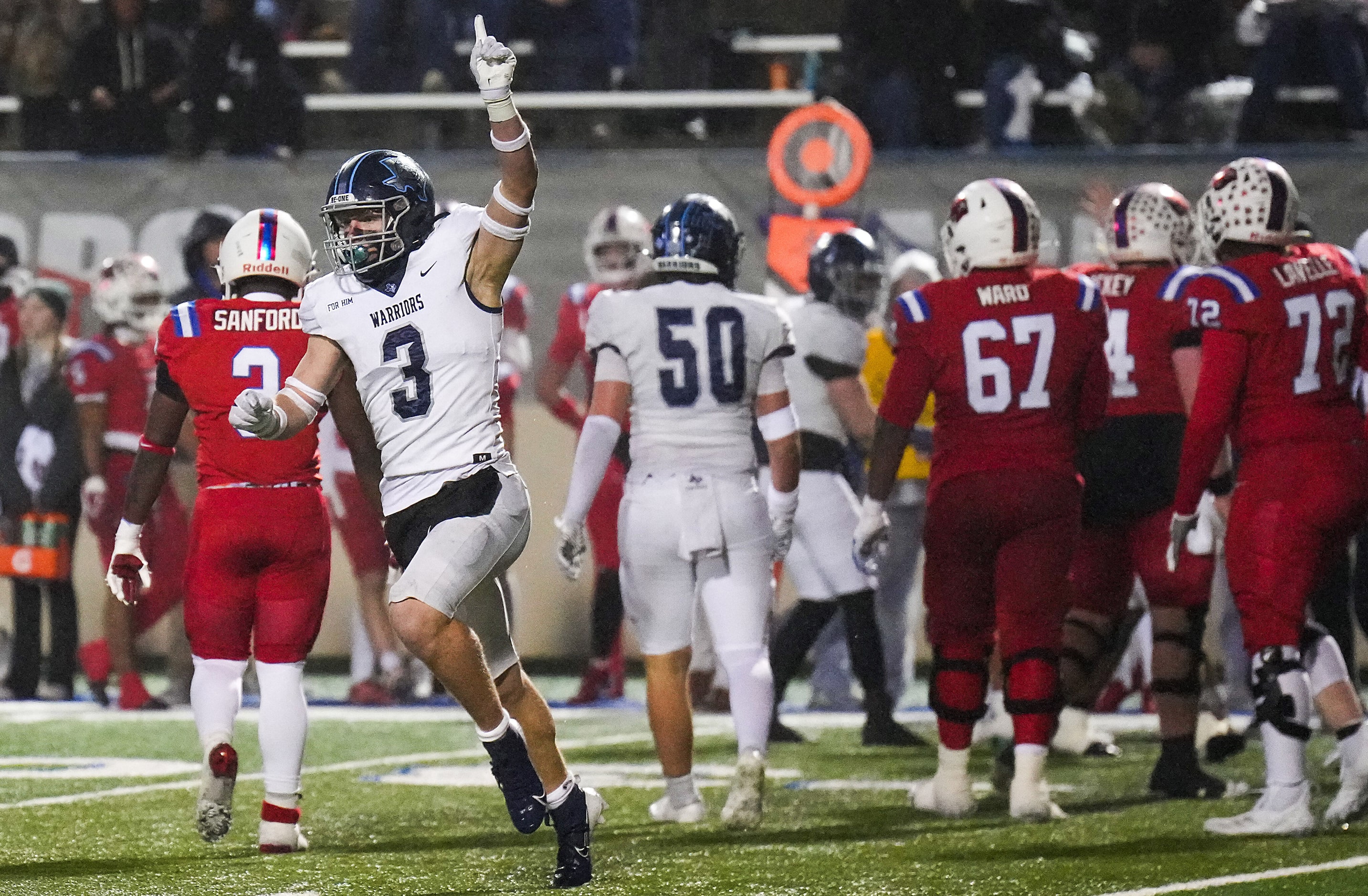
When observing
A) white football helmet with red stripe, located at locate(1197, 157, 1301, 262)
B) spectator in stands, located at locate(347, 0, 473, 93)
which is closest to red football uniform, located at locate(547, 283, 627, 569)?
spectator in stands, located at locate(347, 0, 473, 93)

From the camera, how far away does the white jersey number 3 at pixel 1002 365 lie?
6219mm

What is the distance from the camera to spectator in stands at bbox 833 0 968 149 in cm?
1153

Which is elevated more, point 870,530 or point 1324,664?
point 870,530

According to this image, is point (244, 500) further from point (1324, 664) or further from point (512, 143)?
point (1324, 664)

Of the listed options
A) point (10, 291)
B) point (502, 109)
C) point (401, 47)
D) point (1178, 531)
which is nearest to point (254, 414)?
point (502, 109)

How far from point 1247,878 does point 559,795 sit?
1.67 meters

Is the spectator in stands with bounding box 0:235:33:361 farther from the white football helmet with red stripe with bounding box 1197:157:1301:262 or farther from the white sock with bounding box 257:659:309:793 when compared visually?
the white football helmet with red stripe with bounding box 1197:157:1301:262

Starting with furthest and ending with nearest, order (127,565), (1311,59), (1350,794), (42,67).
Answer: (42,67), (1311,59), (1350,794), (127,565)

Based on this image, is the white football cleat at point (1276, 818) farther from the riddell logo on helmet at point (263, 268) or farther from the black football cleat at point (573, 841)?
the riddell logo on helmet at point (263, 268)

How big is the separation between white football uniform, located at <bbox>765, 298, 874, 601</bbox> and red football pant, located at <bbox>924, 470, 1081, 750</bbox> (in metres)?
1.82

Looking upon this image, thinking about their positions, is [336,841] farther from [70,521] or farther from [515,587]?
[515,587]

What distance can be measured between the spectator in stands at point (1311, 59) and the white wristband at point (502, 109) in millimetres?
→ 7179

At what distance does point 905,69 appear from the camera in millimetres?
11570

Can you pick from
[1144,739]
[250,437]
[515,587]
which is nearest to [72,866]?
[250,437]
